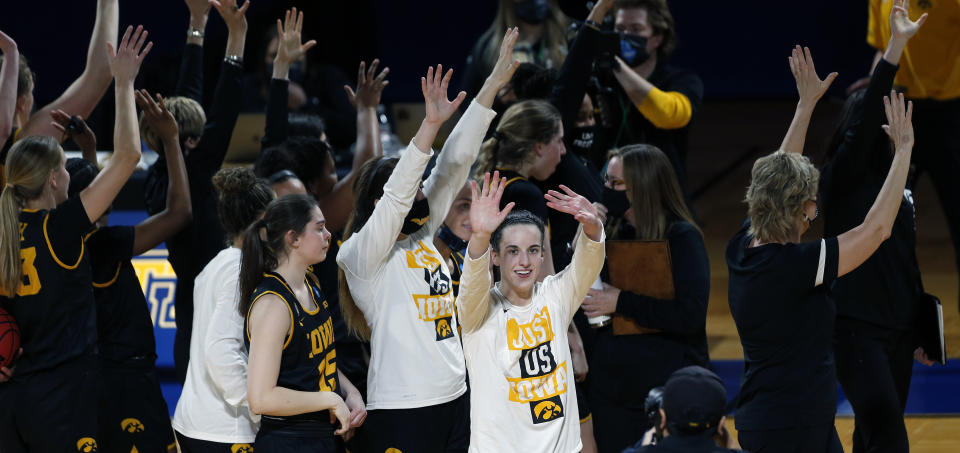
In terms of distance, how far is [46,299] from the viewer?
3.93m

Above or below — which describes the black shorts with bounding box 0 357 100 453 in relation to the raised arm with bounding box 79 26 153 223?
below

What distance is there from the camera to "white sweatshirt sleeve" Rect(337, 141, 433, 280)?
145 inches

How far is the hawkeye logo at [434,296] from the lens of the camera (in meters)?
3.82

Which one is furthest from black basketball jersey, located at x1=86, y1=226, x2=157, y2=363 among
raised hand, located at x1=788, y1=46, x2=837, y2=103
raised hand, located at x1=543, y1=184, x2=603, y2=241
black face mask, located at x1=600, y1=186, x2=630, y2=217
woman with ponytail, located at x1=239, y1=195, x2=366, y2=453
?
raised hand, located at x1=788, y1=46, x2=837, y2=103

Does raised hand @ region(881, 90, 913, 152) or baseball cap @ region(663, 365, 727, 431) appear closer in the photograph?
baseball cap @ region(663, 365, 727, 431)

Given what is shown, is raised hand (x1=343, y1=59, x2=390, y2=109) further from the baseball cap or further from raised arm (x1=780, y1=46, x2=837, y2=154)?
the baseball cap

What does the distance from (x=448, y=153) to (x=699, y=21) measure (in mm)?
7592

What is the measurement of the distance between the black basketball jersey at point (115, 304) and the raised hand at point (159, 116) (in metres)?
0.45

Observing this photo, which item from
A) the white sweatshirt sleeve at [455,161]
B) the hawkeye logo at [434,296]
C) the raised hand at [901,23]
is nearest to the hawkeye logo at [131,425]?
the hawkeye logo at [434,296]

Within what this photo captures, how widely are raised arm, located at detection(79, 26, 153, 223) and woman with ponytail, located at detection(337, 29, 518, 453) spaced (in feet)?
2.77

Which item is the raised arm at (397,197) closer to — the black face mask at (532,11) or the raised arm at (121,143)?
the raised arm at (121,143)

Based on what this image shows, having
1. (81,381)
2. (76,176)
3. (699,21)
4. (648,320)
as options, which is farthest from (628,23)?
(699,21)

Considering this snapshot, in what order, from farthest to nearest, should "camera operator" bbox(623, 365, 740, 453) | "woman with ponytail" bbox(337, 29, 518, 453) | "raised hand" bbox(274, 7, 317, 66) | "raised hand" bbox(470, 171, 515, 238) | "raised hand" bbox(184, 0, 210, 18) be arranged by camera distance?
"raised hand" bbox(184, 0, 210, 18)
"raised hand" bbox(274, 7, 317, 66)
"woman with ponytail" bbox(337, 29, 518, 453)
"raised hand" bbox(470, 171, 515, 238)
"camera operator" bbox(623, 365, 740, 453)

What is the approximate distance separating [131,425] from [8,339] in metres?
0.57
